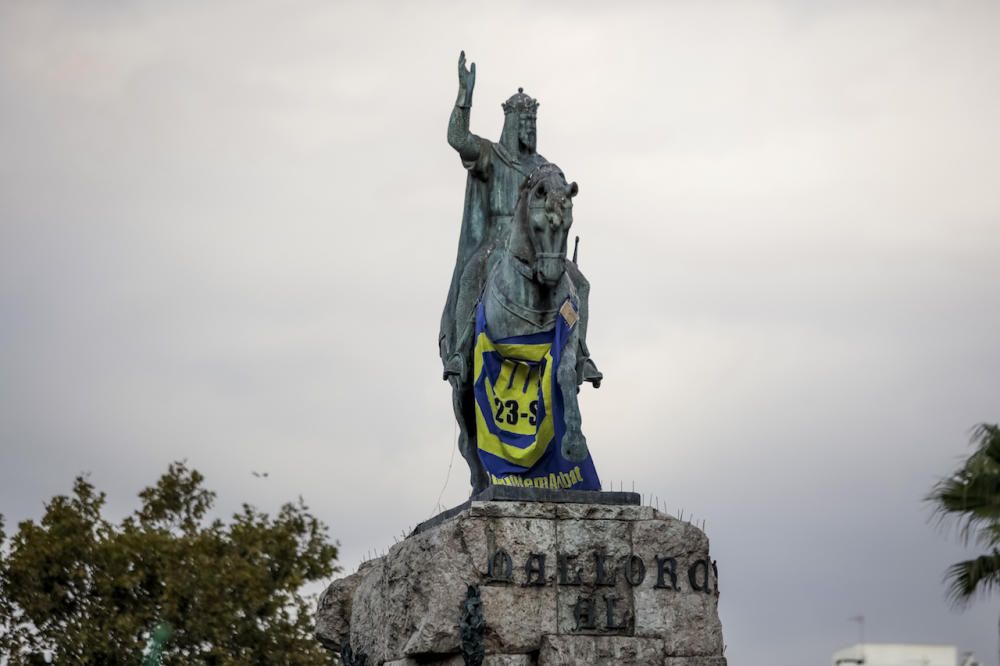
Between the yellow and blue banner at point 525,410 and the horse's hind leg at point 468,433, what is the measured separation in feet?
1.56

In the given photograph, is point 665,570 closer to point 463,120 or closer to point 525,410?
point 525,410

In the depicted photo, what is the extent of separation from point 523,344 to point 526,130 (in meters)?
2.23

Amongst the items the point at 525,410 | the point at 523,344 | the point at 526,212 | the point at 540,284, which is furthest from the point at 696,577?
the point at 526,212

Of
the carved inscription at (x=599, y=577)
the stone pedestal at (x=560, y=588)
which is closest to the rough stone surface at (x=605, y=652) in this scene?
the stone pedestal at (x=560, y=588)

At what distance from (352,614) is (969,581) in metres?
5.10

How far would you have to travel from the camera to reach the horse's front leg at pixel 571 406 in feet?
56.0

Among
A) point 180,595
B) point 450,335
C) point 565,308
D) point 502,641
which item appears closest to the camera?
point 502,641

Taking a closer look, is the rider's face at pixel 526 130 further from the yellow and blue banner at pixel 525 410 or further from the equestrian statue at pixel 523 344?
the yellow and blue banner at pixel 525 410

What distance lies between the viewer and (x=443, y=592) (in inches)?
648

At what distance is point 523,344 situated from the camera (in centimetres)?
1761

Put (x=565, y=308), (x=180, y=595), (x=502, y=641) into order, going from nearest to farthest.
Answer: (x=502, y=641) < (x=565, y=308) < (x=180, y=595)

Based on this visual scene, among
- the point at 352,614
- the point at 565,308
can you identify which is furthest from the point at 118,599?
the point at 565,308

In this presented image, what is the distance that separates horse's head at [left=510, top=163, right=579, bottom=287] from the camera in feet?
56.4

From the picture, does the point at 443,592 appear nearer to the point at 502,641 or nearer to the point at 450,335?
the point at 502,641
